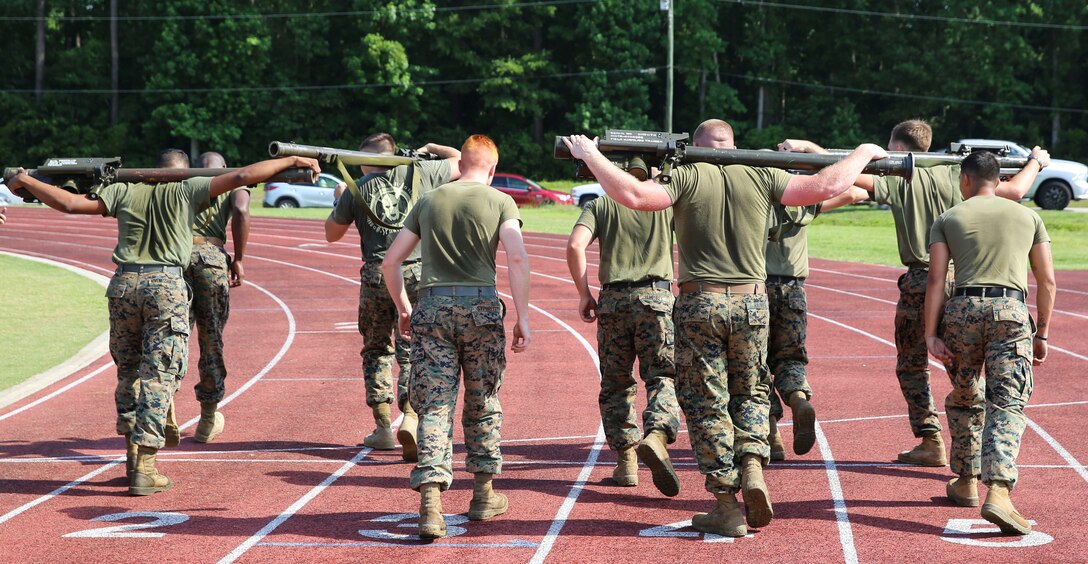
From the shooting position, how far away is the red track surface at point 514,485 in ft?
20.5

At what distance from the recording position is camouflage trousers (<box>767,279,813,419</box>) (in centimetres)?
832

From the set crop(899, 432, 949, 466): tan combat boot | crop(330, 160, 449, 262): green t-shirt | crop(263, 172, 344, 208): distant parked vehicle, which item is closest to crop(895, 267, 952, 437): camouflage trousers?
crop(899, 432, 949, 466): tan combat boot

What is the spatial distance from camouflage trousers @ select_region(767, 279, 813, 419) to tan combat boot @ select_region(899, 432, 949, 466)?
0.86 m

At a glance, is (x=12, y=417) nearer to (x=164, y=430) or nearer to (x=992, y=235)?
(x=164, y=430)

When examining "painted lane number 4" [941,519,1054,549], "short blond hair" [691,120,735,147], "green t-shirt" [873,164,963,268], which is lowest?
"painted lane number 4" [941,519,1054,549]

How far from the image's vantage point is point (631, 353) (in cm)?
758

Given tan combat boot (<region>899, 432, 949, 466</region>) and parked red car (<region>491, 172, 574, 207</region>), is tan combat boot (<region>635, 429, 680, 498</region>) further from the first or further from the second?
parked red car (<region>491, 172, 574, 207</region>)

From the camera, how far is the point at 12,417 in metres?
10.3

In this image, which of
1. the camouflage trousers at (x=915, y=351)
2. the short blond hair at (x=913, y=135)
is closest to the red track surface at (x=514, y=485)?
the camouflage trousers at (x=915, y=351)

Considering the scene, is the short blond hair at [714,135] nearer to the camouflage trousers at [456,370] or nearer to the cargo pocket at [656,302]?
the cargo pocket at [656,302]

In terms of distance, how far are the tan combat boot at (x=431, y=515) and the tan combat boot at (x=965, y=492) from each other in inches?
118

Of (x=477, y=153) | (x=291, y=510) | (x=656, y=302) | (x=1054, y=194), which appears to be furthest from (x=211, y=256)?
(x=1054, y=194)

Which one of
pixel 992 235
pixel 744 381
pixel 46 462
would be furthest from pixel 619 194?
pixel 46 462

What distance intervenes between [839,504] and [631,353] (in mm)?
1537
